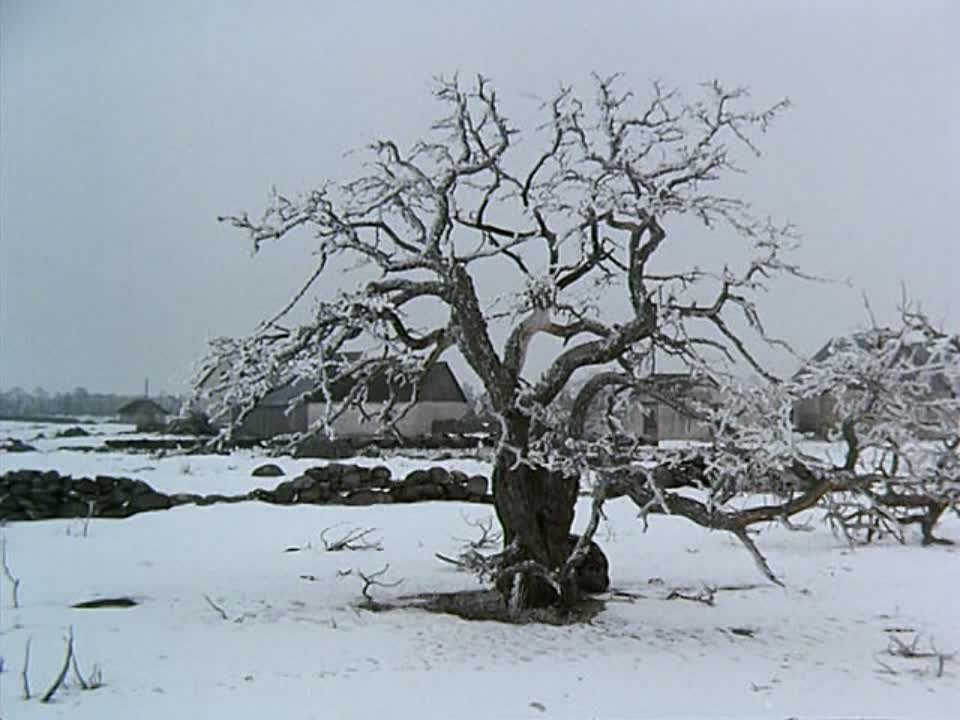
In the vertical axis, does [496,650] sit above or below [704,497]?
below

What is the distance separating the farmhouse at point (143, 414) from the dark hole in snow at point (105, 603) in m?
0.56

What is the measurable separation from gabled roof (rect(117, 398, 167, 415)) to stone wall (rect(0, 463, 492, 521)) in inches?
27.7

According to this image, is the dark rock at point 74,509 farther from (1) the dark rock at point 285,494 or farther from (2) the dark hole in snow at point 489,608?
(1) the dark rock at point 285,494

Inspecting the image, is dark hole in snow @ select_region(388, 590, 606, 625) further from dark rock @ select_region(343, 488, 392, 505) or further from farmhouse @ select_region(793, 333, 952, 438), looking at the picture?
dark rock @ select_region(343, 488, 392, 505)

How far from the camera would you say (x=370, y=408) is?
355 centimetres

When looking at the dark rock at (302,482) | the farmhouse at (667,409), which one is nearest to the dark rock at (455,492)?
the dark rock at (302,482)

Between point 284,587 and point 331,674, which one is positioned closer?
point 331,674

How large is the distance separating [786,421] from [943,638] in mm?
921

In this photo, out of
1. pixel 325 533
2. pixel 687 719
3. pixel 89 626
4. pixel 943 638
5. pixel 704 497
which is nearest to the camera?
pixel 687 719

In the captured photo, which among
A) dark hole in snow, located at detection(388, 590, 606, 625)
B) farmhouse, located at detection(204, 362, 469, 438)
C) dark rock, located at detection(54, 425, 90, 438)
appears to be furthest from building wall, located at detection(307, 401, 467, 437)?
dark rock, located at detection(54, 425, 90, 438)

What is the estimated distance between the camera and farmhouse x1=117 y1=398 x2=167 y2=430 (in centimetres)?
271

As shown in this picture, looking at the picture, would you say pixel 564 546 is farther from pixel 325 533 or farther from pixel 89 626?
pixel 89 626

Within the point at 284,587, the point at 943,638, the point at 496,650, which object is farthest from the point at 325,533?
the point at 943,638

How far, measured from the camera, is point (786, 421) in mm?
2809
